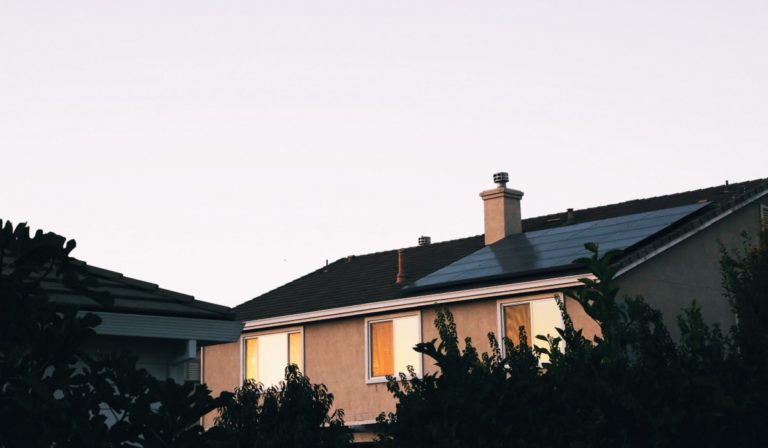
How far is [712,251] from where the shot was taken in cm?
2823

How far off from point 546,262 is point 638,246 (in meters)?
2.28

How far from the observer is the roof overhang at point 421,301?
25.7m

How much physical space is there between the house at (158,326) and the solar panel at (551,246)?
13.4 m

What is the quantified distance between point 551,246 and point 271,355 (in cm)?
977

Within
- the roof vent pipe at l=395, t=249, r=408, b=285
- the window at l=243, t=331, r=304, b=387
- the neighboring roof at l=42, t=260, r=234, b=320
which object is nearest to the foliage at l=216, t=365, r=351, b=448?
the neighboring roof at l=42, t=260, r=234, b=320

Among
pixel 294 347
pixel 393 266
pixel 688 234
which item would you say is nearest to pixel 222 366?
pixel 294 347

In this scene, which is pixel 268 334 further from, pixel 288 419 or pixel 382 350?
pixel 288 419

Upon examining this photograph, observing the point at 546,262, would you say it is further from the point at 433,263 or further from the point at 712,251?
the point at 433,263

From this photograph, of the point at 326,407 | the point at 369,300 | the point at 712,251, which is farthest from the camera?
the point at 369,300

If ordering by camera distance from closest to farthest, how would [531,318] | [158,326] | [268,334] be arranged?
[158,326] < [531,318] < [268,334]

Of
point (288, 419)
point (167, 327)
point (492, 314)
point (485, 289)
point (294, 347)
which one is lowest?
point (288, 419)

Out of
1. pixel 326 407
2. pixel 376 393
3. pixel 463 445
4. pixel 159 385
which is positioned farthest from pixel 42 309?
pixel 376 393

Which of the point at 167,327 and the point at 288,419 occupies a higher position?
the point at 167,327

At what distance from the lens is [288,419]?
47.1ft
